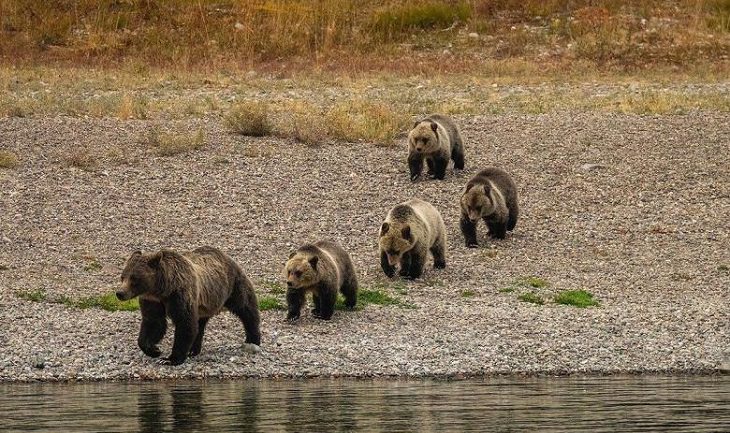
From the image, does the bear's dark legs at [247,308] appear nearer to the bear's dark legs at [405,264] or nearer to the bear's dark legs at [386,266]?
the bear's dark legs at [386,266]

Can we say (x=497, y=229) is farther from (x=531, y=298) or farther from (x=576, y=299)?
(x=576, y=299)

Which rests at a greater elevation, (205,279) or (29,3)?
(29,3)

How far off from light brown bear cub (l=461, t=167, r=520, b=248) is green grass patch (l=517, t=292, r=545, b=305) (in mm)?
2273

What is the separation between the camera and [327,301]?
1528 cm

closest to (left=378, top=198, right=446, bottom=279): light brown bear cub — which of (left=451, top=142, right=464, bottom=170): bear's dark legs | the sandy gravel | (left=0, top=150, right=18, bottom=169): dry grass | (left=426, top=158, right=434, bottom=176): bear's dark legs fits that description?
the sandy gravel

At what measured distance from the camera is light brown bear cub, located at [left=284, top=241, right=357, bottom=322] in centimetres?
1498

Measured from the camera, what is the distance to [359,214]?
20.4 meters

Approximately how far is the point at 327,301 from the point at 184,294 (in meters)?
2.44

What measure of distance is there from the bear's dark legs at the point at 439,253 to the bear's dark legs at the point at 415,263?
0.40m

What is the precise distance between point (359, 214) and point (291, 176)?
2.32 meters

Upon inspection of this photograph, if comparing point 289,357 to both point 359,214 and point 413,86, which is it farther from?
point 413,86

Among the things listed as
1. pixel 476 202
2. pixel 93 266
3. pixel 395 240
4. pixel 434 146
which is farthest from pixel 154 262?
pixel 434 146

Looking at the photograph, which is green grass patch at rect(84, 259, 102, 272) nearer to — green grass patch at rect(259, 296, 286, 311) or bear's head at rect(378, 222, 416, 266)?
green grass patch at rect(259, 296, 286, 311)

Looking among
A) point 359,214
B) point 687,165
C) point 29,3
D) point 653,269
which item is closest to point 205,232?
point 359,214
